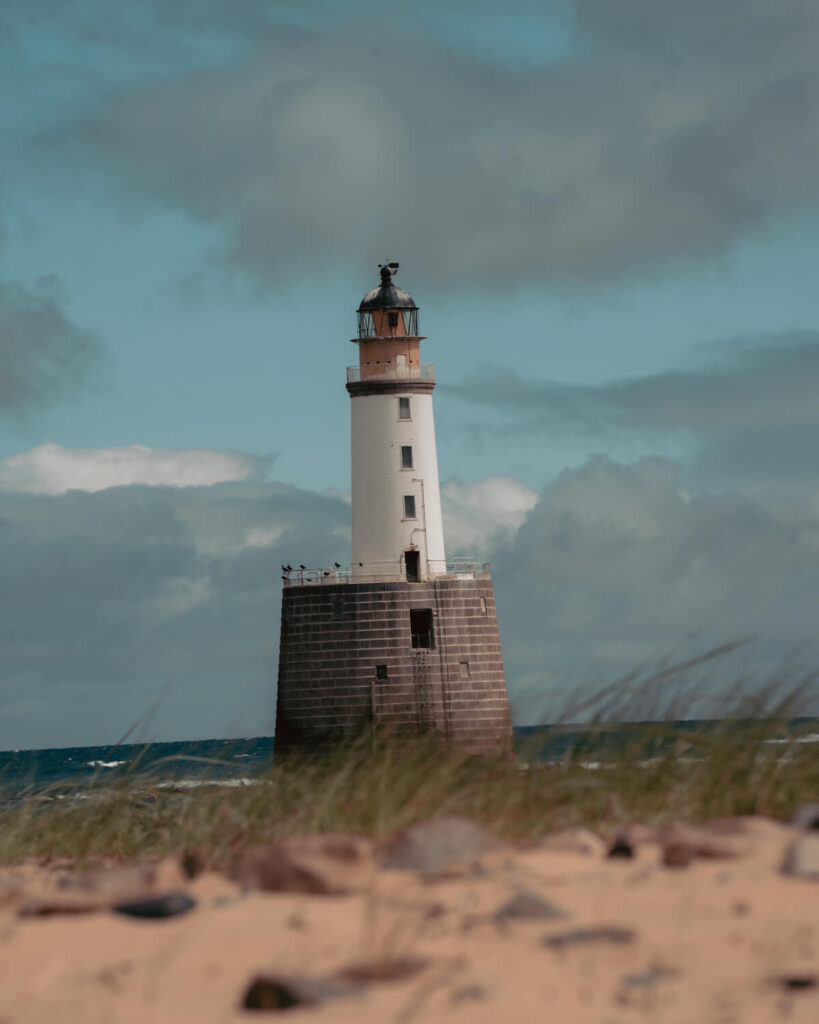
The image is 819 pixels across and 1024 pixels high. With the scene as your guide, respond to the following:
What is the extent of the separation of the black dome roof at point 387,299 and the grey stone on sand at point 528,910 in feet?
130

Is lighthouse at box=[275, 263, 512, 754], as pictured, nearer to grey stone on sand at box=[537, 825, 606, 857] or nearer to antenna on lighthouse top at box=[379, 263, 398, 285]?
antenna on lighthouse top at box=[379, 263, 398, 285]

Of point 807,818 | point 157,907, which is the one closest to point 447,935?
point 157,907

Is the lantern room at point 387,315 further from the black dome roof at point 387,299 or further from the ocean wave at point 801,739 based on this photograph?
the ocean wave at point 801,739

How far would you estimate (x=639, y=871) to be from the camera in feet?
17.4

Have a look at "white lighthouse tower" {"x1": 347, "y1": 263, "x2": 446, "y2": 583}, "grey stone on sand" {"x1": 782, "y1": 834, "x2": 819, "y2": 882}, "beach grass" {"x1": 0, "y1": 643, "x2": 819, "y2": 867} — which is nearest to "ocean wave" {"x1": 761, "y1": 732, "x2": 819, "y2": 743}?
"beach grass" {"x1": 0, "y1": 643, "x2": 819, "y2": 867}

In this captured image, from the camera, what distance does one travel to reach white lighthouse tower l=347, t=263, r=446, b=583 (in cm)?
4100

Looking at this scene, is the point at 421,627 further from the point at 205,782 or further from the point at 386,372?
the point at 205,782

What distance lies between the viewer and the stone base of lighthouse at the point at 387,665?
3881 cm

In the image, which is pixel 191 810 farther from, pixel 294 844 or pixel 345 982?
pixel 345 982

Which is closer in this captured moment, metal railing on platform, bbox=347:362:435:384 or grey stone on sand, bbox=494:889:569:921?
grey stone on sand, bbox=494:889:569:921

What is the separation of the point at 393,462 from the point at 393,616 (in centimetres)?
486

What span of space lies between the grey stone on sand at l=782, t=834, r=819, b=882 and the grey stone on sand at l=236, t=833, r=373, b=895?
1.55 m

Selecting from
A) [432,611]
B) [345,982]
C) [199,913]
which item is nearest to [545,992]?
[345,982]

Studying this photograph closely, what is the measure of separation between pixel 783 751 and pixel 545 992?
3943 millimetres
